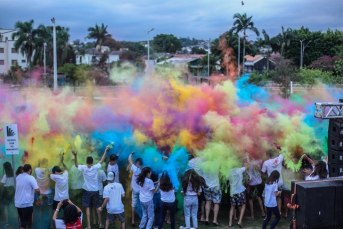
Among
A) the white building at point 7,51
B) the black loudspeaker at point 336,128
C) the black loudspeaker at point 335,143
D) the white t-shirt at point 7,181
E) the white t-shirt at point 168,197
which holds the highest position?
the white building at point 7,51

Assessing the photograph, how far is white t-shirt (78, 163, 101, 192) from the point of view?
7266 mm

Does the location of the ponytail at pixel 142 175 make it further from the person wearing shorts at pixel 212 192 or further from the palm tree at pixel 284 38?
the palm tree at pixel 284 38

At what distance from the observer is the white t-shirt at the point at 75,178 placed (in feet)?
25.4

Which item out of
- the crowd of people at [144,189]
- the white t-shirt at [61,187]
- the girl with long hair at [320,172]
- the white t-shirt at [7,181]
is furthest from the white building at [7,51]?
the girl with long hair at [320,172]

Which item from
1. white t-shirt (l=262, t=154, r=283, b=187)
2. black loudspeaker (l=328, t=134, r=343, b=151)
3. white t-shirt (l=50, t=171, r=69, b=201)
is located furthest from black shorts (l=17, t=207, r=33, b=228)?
black loudspeaker (l=328, t=134, r=343, b=151)

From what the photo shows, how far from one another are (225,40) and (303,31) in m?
31.4

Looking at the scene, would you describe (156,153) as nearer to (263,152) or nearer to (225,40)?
(263,152)

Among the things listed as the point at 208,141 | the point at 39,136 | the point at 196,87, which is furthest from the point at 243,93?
the point at 39,136

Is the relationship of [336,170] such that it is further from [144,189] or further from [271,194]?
[144,189]

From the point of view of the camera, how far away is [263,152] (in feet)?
26.8

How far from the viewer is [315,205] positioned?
5914 millimetres

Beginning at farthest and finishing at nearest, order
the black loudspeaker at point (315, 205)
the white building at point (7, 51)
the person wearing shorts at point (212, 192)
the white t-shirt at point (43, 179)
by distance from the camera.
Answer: the white building at point (7, 51) < the person wearing shorts at point (212, 192) < the white t-shirt at point (43, 179) < the black loudspeaker at point (315, 205)

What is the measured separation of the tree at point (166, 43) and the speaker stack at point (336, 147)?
100 meters

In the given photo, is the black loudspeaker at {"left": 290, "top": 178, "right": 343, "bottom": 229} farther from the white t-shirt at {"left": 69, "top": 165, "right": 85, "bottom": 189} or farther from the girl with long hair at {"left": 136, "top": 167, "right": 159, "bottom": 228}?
the white t-shirt at {"left": 69, "top": 165, "right": 85, "bottom": 189}
